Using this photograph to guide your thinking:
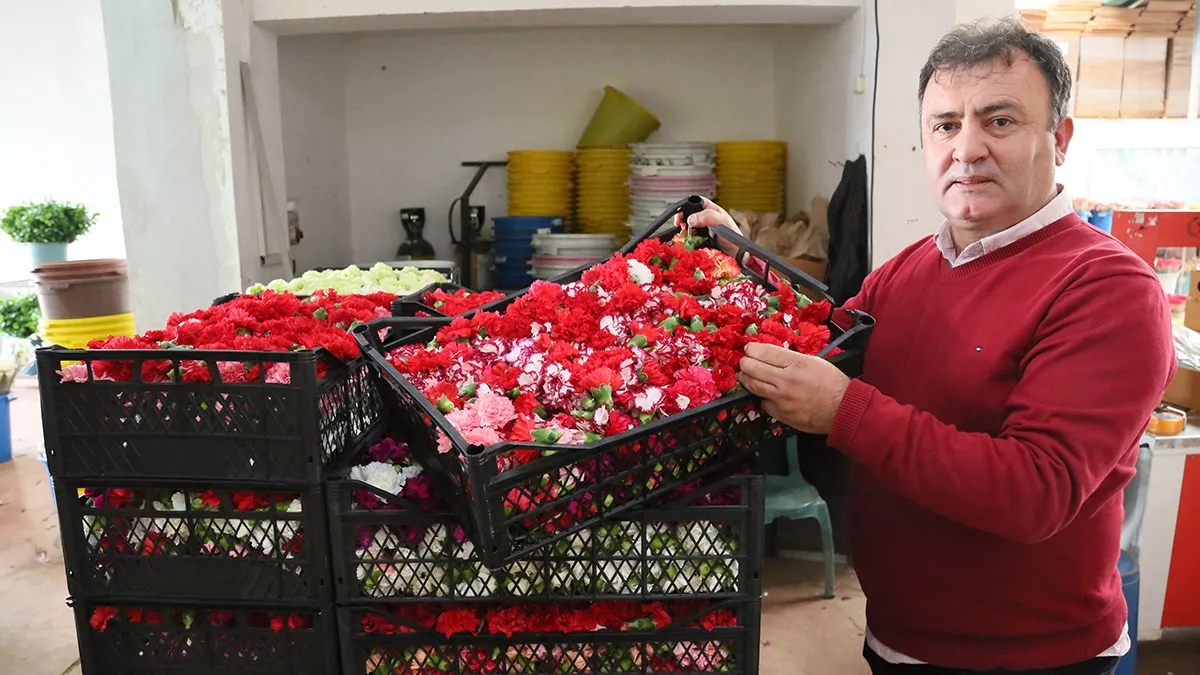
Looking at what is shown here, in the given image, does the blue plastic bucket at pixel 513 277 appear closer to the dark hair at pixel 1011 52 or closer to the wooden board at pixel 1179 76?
the dark hair at pixel 1011 52

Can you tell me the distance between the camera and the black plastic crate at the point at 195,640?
3.87ft

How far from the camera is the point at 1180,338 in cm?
244

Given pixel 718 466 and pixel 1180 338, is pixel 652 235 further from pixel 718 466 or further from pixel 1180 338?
pixel 1180 338

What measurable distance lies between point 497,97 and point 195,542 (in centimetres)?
366

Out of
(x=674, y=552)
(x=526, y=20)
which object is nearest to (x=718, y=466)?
(x=674, y=552)

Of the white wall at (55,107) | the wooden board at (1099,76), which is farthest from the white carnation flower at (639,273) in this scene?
the white wall at (55,107)

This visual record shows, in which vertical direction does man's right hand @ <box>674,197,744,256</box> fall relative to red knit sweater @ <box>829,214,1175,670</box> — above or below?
above

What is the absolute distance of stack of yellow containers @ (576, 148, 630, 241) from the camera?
4.02m

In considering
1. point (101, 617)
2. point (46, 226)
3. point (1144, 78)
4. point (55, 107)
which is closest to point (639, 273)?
point (101, 617)

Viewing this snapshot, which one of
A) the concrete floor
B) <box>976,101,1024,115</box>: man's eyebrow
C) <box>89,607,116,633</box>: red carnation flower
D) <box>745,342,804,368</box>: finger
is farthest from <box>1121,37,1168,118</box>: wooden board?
<box>89,607,116,633</box>: red carnation flower

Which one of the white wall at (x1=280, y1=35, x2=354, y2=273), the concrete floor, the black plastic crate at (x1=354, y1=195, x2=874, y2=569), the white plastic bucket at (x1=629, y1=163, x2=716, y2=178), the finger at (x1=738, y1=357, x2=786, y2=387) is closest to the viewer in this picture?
the black plastic crate at (x1=354, y1=195, x2=874, y2=569)

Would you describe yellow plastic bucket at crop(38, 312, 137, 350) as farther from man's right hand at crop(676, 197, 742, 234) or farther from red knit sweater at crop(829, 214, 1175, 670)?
red knit sweater at crop(829, 214, 1175, 670)

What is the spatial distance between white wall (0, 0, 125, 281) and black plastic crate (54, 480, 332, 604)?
640cm

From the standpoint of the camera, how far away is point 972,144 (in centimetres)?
124
